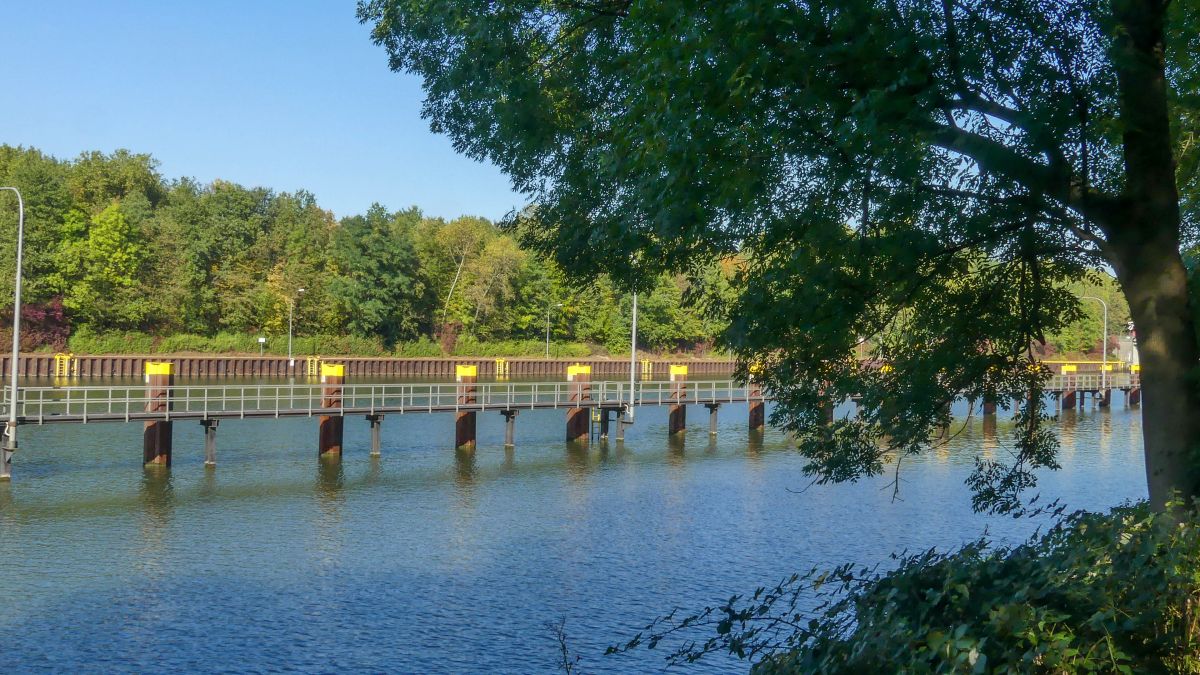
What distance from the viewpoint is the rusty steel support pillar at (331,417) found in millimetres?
31328

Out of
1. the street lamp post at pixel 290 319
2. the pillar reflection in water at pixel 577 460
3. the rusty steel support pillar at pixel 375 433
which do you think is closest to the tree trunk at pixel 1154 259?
the pillar reflection in water at pixel 577 460

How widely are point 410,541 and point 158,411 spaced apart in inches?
409

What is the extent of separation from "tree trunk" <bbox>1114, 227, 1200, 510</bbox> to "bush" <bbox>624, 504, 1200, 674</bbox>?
35.3 inches

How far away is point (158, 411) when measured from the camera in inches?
1107

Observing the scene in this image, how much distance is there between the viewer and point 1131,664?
5.37 metres

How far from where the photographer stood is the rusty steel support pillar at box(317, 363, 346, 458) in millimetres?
31328

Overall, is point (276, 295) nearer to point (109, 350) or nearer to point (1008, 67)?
point (109, 350)

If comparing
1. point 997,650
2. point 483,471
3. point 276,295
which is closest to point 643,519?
point 483,471

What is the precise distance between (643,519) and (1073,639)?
18.7 metres

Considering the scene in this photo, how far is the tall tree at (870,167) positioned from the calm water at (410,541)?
5164mm

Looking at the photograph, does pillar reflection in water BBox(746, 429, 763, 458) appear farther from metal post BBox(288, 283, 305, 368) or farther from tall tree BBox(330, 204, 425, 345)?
tall tree BBox(330, 204, 425, 345)

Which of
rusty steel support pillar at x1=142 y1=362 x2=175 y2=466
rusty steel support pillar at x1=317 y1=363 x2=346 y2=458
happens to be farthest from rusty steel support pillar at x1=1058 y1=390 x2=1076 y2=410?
rusty steel support pillar at x1=142 y1=362 x2=175 y2=466

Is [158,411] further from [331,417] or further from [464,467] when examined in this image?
[464,467]

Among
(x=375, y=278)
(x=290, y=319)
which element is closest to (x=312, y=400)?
(x=290, y=319)
